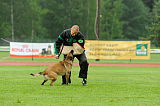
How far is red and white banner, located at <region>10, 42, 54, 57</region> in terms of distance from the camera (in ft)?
105

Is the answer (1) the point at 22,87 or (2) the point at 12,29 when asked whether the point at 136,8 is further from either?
(1) the point at 22,87

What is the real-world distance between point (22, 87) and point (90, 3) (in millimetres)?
60474

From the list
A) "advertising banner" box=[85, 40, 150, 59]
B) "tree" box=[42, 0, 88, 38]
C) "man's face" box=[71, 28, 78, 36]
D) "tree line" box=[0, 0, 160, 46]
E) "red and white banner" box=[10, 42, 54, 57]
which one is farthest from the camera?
"tree" box=[42, 0, 88, 38]

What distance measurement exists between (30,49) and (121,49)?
20.7 feet

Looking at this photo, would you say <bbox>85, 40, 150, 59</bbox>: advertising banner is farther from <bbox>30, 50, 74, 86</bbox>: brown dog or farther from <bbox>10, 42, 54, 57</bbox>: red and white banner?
<bbox>30, 50, 74, 86</bbox>: brown dog

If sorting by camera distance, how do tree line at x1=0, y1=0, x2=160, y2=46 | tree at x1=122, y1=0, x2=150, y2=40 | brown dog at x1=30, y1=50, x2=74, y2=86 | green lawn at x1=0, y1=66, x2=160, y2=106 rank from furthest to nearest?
1. tree at x1=122, y1=0, x2=150, y2=40
2. tree line at x1=0, y1=0, x2=160, y2=46
3. brown dog at x1=30, y1=50, x2=74, y2=86
4. green lawn at x1=0, y1=66, x2=160, y2=106

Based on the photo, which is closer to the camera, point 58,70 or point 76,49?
point 58,70

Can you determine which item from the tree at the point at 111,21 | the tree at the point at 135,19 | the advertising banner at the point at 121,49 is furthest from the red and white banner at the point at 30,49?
the tree at the point at 135,19

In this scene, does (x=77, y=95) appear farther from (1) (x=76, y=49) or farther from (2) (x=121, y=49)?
(2) (x=121, y=49)

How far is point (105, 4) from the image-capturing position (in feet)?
256

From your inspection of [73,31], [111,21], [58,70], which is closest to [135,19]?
[111,21]

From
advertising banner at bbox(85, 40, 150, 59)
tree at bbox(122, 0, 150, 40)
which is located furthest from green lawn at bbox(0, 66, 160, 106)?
tree at bbox(122, 0, 150, 40)

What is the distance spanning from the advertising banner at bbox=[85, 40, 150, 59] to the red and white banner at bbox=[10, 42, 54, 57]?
2747 mm

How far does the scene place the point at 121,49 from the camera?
1258 inches
